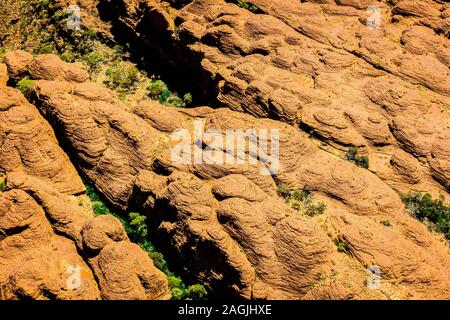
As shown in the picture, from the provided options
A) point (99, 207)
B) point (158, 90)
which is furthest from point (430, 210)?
point (158, 90)

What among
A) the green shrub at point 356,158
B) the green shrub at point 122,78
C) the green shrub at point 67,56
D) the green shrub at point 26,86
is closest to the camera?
the green shrub at point 356,158

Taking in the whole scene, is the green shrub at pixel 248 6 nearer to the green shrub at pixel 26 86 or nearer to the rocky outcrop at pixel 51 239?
the green shrub at pixel 26 86

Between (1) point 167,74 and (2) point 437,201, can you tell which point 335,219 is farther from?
(1) point 167,74

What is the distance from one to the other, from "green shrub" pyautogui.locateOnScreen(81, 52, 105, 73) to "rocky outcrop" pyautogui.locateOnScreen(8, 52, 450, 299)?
5.85 m

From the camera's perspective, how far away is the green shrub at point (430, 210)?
30375 millimetres

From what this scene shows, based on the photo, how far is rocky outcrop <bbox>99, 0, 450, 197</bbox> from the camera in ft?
109

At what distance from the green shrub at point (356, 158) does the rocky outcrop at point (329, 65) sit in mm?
494

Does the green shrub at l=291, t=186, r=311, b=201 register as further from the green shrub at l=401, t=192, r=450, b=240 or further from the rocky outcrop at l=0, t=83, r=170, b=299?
the rocky outcrop at l=0, t=83, r=170, b=299

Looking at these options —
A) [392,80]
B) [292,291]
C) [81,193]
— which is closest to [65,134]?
[81,193]

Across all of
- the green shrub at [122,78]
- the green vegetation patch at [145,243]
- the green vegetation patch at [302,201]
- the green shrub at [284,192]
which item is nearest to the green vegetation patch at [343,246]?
the green vegetation patch at [302,201]

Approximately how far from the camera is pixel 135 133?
33.9 m

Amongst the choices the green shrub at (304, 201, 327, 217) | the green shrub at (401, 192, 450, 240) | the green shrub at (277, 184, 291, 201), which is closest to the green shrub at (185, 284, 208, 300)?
the green shrub at (277, 184, 291, 201)

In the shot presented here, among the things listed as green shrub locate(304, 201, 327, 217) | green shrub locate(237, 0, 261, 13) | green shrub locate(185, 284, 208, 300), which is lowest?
green shrub locate(185, 284, 208, 300)

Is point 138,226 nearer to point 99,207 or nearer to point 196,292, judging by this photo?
point 99,207
